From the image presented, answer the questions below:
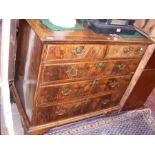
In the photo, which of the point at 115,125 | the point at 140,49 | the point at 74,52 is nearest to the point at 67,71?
the point at 74,52

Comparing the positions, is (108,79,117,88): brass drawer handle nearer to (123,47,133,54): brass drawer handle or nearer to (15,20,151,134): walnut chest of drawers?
(15,20,151,134): walnut chest of drawers

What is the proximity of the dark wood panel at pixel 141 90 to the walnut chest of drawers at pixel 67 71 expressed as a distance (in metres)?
0.18

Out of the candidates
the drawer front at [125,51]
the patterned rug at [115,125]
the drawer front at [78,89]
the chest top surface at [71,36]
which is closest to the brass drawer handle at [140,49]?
the drawer front at [125,51]

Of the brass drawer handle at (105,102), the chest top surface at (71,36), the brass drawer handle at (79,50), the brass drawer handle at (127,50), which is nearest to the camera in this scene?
the chest top surface at (71,36)

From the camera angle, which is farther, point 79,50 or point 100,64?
point 100,64

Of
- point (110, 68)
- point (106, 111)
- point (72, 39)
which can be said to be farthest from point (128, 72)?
point (72, 39)

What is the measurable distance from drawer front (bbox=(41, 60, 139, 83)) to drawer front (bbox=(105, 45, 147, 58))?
0.06m

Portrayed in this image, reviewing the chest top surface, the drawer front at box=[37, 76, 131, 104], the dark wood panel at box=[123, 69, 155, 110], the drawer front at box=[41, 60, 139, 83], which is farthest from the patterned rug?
→ the chest top surface

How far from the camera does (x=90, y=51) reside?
1270 millimetres

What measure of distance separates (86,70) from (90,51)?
0.16 metres

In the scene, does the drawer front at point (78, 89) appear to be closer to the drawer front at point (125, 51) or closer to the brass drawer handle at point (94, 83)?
the brass drawer handle at point (94, 83)

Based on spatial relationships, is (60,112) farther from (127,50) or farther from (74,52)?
(127,50)

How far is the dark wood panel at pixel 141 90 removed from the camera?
1819 millimetres
